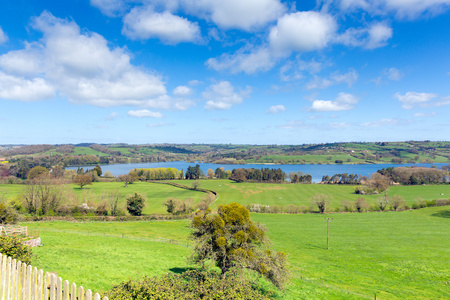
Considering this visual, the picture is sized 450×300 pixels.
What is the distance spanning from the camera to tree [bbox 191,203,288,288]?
1669cm

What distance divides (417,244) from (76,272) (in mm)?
55548

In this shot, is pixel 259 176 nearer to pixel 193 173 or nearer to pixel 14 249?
pixel 193 173

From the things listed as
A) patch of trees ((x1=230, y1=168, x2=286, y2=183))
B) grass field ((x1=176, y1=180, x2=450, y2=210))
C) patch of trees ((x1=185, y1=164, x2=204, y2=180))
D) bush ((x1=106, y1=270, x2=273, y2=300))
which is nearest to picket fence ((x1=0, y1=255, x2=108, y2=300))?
bush ((x1=106, y1=270, x2=273, y2=300))

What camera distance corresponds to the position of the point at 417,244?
45531 mm

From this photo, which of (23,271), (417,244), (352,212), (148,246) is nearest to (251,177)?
(352,212)

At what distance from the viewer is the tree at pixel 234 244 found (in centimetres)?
1669

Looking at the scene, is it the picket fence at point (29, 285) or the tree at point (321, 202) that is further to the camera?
the tree at point (321, 202)

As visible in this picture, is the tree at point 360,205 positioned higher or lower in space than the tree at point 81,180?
lower

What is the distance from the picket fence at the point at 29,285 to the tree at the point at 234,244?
10661 mm

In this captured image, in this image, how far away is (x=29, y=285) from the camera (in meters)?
7.09

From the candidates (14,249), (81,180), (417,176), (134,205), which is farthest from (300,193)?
(14,249)

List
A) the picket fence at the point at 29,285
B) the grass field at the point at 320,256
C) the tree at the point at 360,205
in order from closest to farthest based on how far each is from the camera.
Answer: the picket fence at the point at 29,285, the grass field at the point at 320,256, the tree at the point at 360,205

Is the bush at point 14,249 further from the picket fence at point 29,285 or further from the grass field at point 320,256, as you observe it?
the grass field at point 320,256

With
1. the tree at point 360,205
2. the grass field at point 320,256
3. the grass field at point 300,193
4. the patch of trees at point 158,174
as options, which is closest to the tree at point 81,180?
the patch of trees at point 158,174
